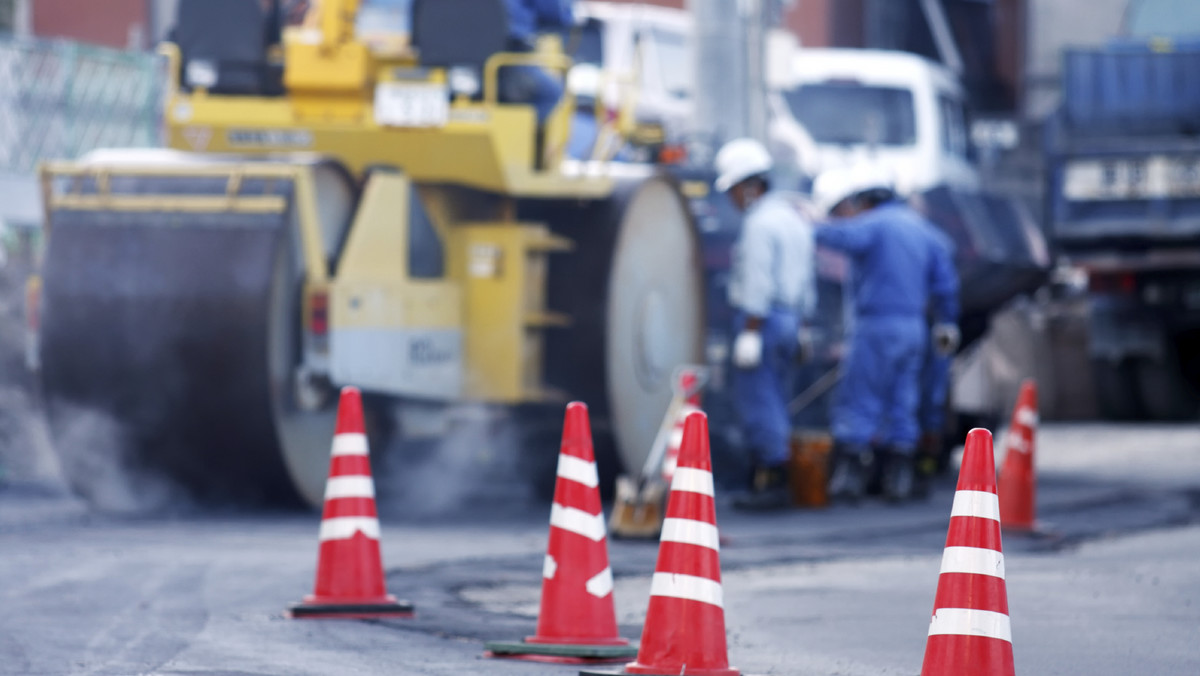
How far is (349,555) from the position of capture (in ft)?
20.8

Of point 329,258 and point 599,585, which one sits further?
point 329,258

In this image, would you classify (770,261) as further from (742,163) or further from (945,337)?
(945,337)

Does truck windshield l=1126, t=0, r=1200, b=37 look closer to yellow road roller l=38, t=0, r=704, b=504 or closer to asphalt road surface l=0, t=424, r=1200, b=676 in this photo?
asphalt road surface l=0, t=424, r=1200, b=676

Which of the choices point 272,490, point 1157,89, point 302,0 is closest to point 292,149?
point 302,0

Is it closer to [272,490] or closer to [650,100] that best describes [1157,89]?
[650,100]

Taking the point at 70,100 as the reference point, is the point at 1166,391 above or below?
below

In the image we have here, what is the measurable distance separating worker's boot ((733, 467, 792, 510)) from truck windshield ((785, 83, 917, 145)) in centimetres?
→ 686

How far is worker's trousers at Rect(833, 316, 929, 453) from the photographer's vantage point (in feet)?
37.3

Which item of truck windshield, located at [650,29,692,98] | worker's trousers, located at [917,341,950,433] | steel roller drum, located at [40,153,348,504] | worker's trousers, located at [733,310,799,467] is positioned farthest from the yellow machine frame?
truck windshield, located at [650,29,692,98]

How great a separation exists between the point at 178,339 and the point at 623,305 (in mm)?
2429

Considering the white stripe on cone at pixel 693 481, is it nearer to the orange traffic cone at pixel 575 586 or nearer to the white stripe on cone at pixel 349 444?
the orange traffic cone at pixel 575 586

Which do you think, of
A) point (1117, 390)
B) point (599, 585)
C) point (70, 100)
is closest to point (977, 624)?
point (599, 585)

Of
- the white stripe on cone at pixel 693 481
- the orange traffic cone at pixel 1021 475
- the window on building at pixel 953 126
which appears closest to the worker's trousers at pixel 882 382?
the orange traffic cone at pixel 1021 475

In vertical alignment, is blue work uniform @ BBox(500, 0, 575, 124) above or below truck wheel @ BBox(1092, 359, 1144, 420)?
above
